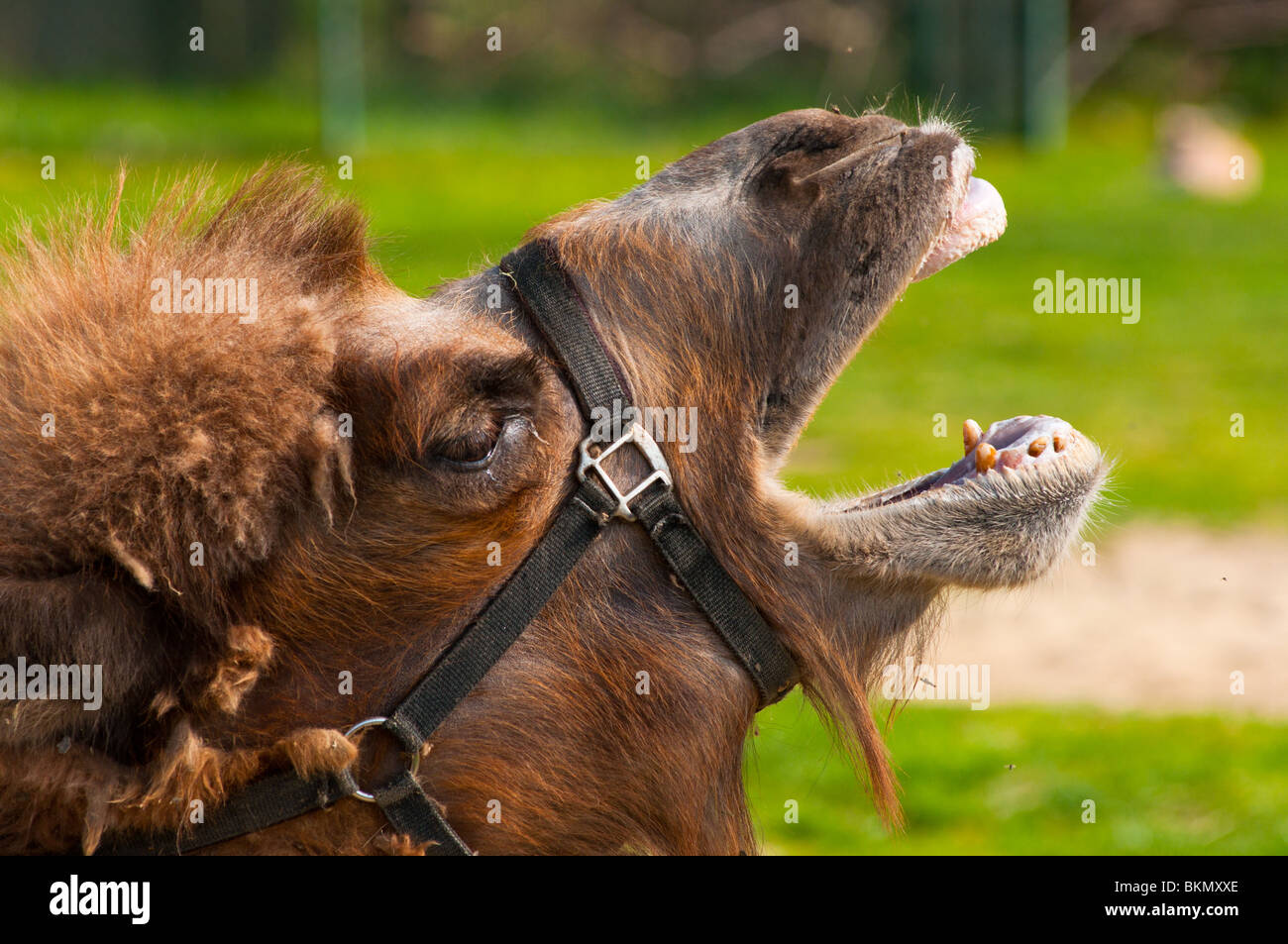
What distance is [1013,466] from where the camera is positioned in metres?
→ 3.01

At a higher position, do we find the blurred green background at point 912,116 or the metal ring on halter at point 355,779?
the blurred green background at point 912,116

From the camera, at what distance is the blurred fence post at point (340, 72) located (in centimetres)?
1736

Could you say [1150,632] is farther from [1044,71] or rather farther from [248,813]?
[1044,71]

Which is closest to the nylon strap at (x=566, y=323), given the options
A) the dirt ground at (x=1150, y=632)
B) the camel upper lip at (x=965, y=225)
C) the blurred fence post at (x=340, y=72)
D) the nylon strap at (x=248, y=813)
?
the camel upper lip at (x=965, y=225)

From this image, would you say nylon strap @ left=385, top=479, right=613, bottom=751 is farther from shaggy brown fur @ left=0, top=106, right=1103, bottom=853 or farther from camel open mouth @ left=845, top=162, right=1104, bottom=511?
camel open mouth @ left=845, top=162, right=1104, bottom=511

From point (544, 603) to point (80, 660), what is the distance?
82cm

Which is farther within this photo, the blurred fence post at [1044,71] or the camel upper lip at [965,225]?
the blurred fence post at [1044,71]

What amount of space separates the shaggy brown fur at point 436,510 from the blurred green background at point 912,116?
3.39m

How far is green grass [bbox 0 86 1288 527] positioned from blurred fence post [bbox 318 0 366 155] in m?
0.26

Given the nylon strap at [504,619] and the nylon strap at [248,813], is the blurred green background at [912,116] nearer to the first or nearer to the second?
the nylon strap at [504,619]

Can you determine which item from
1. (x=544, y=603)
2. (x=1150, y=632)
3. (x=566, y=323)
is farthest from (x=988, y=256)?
(x=544, y=603)

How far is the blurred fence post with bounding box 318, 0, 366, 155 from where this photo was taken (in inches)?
683

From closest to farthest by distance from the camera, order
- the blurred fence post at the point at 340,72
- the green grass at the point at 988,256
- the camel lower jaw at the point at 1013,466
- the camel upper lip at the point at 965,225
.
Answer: the camel lower jaw at the point at 1013,466 < the camel upper lip at the point at 965,225 < the green grass at the point at 988,256 < the blurred fence post at the point at 340,72
